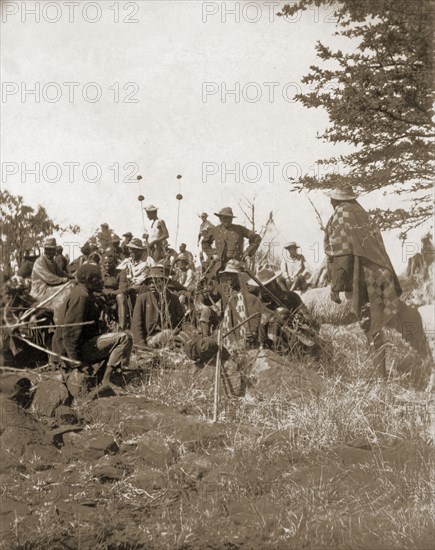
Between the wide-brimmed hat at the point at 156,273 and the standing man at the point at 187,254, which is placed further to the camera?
the standing man at the point at 187,254

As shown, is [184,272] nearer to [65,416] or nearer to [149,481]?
[65,416]

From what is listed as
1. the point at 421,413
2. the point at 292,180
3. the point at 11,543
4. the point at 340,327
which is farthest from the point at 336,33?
the point at 11,543

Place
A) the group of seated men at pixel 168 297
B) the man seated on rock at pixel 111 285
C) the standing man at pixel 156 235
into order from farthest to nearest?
1. the man seated on rock at pixel 111 285
2. the standing man at pixel 156 235
3. the group of seated men at pixel 168 297

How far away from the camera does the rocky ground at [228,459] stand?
5152 millimetres

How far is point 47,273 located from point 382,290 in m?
3.23

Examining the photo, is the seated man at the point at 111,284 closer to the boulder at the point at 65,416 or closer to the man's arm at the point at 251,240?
the man's arm at the point at 251,240

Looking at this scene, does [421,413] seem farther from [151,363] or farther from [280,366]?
[151,363]

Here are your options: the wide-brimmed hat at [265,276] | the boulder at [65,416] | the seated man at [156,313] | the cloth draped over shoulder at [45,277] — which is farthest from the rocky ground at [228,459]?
the cloth draped over shoulder at [45,277]

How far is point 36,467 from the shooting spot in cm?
561

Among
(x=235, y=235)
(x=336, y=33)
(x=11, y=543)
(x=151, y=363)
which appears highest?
(x=336, y=33)

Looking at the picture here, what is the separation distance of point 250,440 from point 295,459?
1.26 feet

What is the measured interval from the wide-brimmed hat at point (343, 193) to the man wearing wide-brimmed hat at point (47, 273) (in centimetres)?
266

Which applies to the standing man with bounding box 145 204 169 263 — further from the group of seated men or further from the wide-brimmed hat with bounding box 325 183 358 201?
the wide-brimmed hat with bounding box 325 183 358 201

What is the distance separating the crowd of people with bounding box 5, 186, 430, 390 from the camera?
6693 millimetres
